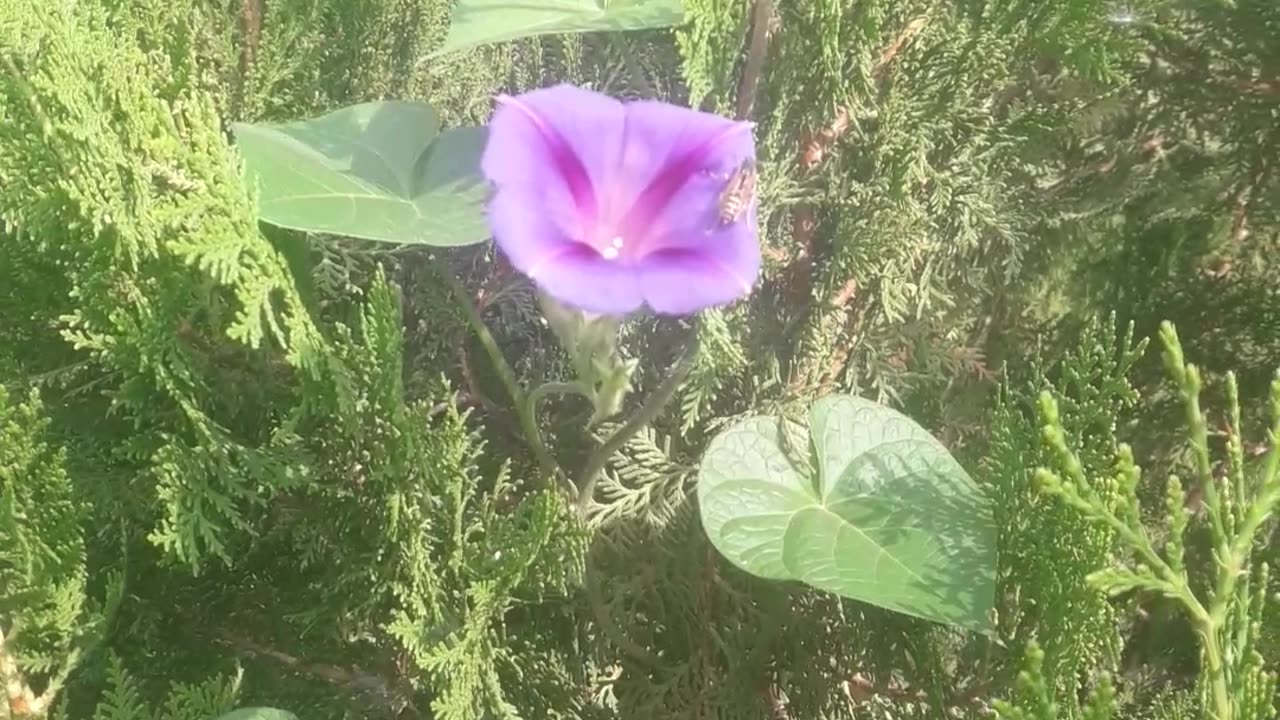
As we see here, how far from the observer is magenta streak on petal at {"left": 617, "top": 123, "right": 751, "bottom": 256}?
663 mm

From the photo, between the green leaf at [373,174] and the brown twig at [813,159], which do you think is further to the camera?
the brown twig at [813,159]

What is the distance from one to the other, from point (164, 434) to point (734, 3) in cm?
47

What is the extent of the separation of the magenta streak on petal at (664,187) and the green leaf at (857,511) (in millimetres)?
155

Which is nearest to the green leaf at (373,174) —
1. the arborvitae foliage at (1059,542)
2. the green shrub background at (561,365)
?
the green shrub background at (561,365)

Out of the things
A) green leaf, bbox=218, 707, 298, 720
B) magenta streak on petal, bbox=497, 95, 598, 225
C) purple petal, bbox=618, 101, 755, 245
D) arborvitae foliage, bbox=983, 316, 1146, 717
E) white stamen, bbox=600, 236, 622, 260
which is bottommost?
green leaf, bbox=218, 707, 298, 720

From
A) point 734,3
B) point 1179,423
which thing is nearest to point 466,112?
point 734,3

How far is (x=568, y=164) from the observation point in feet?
2.18

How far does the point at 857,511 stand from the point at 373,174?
0.40 m

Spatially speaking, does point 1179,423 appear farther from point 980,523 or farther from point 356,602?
point 356,602

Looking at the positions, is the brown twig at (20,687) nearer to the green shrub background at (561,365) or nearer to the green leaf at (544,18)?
the green shrub background at (561,365)

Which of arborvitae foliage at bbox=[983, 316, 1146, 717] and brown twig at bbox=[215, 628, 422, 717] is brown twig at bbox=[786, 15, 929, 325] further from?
brown twig at bbox=[215, 628, 422, 717]

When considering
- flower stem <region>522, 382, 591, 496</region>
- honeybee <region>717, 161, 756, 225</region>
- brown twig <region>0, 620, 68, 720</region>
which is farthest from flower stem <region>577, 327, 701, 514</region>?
brown twig <region>0, 620, 68, 720</region>

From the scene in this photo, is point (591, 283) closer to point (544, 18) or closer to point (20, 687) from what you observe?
point (544, 18)

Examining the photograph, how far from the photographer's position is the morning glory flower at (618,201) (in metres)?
0.59
